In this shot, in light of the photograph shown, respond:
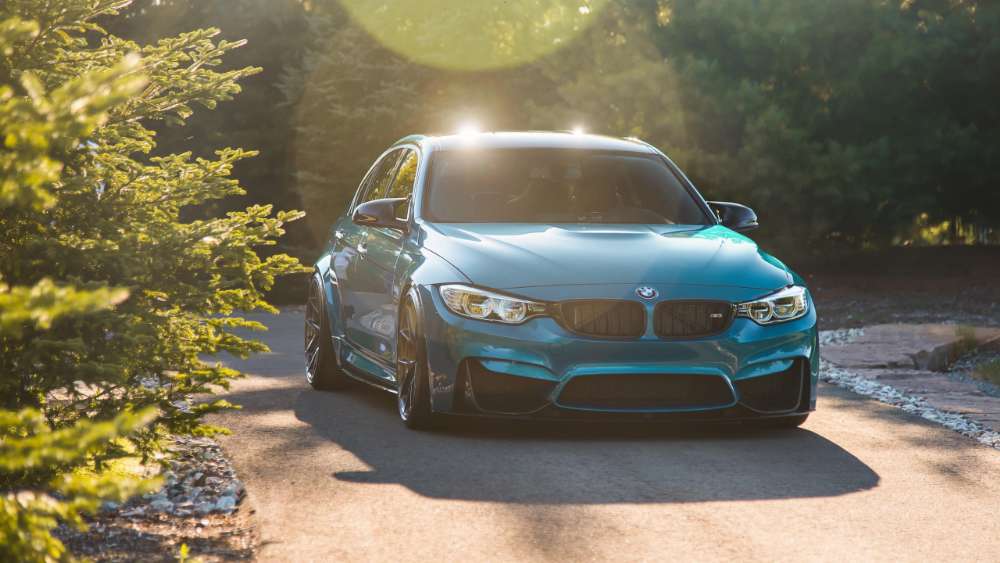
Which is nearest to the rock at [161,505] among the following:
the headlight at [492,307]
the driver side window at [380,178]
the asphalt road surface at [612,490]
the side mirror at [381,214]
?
the asphalt road surface at [612,490]

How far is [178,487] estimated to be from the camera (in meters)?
6.55

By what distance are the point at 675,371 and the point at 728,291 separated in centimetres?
53


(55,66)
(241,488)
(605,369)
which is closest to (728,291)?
(605,369)

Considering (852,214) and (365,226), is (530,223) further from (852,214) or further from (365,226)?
(852,214)

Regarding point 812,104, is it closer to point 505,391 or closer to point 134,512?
point 505,391

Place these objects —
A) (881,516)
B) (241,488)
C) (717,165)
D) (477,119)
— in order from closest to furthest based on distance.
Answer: (881,516), (241,488), (717,165), (477,119)

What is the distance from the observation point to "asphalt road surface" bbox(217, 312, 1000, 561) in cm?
533

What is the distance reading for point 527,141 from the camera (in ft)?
31.3

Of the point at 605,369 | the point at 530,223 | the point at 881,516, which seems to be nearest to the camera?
the point at 881,516

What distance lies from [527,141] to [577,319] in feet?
7.66

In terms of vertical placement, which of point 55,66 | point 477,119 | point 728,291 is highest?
point 55,66

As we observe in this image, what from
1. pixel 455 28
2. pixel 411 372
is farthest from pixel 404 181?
pixel 455 28

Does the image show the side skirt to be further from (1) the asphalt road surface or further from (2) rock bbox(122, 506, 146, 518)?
(2) rock bbox(122, 506, 146, 518)

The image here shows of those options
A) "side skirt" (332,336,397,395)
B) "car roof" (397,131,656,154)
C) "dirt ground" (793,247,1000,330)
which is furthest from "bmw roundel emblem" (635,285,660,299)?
"dirt ground" (793,247,1000,330)
